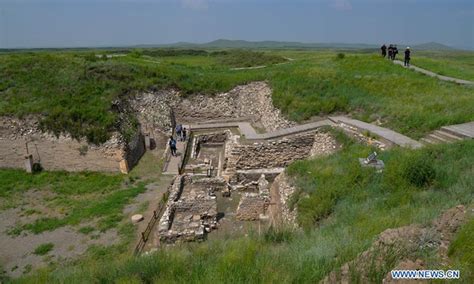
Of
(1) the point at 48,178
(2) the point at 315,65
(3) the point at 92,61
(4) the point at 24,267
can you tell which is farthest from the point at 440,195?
(3) the point at 92,61

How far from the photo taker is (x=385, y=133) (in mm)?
11891

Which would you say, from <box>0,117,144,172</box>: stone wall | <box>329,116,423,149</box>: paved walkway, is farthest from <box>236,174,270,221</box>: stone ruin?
<box>0,117,144,172</box>: stone wall

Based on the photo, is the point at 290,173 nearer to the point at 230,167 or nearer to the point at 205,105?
the point at 230,167

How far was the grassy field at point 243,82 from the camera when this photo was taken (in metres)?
13.5

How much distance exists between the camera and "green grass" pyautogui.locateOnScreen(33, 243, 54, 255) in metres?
9.09

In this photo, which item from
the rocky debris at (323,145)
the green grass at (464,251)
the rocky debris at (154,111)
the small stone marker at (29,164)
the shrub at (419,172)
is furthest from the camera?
the rocky debris at (154,111)

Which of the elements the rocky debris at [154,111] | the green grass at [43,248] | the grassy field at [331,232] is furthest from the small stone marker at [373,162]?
the rocky debris at [154,111]

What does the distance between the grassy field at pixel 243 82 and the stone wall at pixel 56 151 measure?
1.44 ft

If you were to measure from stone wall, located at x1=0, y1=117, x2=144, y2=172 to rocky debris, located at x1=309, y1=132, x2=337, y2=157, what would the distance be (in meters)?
8.08

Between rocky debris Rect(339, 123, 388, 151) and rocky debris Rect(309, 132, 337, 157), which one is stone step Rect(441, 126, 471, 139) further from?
rocky debris Rect(309, 132, 337, 157)

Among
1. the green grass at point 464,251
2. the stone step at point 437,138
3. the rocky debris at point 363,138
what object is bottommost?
the rocky debris at point 363,138

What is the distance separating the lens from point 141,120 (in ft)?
60.8

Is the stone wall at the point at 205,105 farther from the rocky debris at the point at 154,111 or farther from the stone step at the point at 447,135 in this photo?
the stone step at the point at 447,135

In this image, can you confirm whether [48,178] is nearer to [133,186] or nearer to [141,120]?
[133,186]
